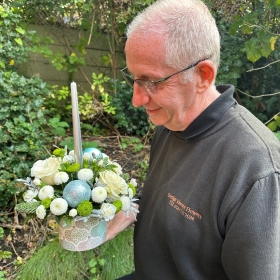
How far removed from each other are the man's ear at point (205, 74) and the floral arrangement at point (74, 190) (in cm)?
48

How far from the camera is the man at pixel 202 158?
0.93m

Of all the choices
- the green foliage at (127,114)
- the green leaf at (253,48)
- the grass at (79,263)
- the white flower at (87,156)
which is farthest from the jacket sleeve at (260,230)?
the green foliage at (127,114)

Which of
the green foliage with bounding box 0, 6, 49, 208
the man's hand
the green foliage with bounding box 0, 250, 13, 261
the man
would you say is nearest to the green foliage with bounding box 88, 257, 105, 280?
the green foliage with bounding box 0, 250, 13, 261

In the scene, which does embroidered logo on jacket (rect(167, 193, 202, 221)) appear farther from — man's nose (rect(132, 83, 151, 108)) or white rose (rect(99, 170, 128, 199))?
man's nose (rect(132, 83, 151, 108))

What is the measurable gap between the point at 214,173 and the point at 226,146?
0.11 metres

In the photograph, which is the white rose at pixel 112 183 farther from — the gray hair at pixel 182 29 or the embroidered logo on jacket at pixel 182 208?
the gray hair at pixel 182 29

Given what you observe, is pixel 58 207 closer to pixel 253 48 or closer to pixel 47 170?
pixel 47 170

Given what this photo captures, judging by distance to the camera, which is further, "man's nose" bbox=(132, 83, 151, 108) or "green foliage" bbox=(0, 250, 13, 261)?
"green foliage" bbox=(0, 250, 13, 261)

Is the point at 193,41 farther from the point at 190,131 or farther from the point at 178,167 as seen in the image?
the point at 178,167

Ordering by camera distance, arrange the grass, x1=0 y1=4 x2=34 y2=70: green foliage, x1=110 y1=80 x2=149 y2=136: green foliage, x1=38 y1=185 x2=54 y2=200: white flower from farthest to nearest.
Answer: x1=110 y1=80 x2=149 y2=136: green foliage
x1=0 y1=4 x2=34 y2=70: green foliage
the grass
x1=38 y1=185 x2=54 y2=200: white flower

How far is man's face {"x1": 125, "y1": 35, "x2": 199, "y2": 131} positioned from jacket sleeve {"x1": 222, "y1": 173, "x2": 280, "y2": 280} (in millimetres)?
406

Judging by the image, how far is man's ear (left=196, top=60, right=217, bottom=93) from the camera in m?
1.09

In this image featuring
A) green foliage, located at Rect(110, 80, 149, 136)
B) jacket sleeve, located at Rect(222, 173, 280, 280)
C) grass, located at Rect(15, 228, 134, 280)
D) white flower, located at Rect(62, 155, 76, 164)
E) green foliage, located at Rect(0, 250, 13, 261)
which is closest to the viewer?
jacket sleeve, located at Rect(222, 173, 280, 280)

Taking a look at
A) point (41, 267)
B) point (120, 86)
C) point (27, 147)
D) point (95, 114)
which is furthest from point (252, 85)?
point (41, 267)
